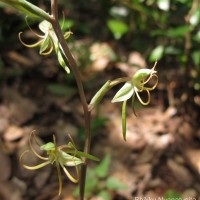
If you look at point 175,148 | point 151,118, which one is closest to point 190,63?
point 151,118

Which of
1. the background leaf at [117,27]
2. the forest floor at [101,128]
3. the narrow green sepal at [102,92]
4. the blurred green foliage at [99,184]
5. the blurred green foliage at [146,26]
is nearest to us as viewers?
the narrow green sepal at [102,92]

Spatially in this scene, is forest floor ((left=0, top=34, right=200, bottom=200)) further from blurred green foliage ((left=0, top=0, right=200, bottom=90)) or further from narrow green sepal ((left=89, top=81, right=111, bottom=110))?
narrow green sepal ((left=89, top=81, right=111, bottom=110))

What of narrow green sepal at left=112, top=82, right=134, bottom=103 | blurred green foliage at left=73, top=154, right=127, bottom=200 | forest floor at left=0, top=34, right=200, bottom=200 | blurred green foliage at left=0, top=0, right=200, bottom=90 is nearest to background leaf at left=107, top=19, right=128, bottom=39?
→ blurred green foliage at left=0, top=0, right=200, bottom=90

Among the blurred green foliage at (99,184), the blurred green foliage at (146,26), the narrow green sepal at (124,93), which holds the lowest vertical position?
the blurred green foliage at (99,184)

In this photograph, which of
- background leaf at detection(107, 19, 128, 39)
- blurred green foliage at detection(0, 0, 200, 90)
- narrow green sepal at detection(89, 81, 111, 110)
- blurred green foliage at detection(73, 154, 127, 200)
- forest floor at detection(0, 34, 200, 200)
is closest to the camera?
narrow green sepal at detection(89, 81, 111, 110)

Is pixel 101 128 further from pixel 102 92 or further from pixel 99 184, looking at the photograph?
pixel 102 92

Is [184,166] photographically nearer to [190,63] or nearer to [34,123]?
[190,63]

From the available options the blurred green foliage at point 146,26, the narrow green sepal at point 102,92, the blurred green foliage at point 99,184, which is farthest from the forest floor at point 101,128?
the narrow green sepal at point 102,92

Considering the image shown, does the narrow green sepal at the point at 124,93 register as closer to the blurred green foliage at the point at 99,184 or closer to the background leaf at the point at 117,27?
the blurred green foliage at the point at 99,184
